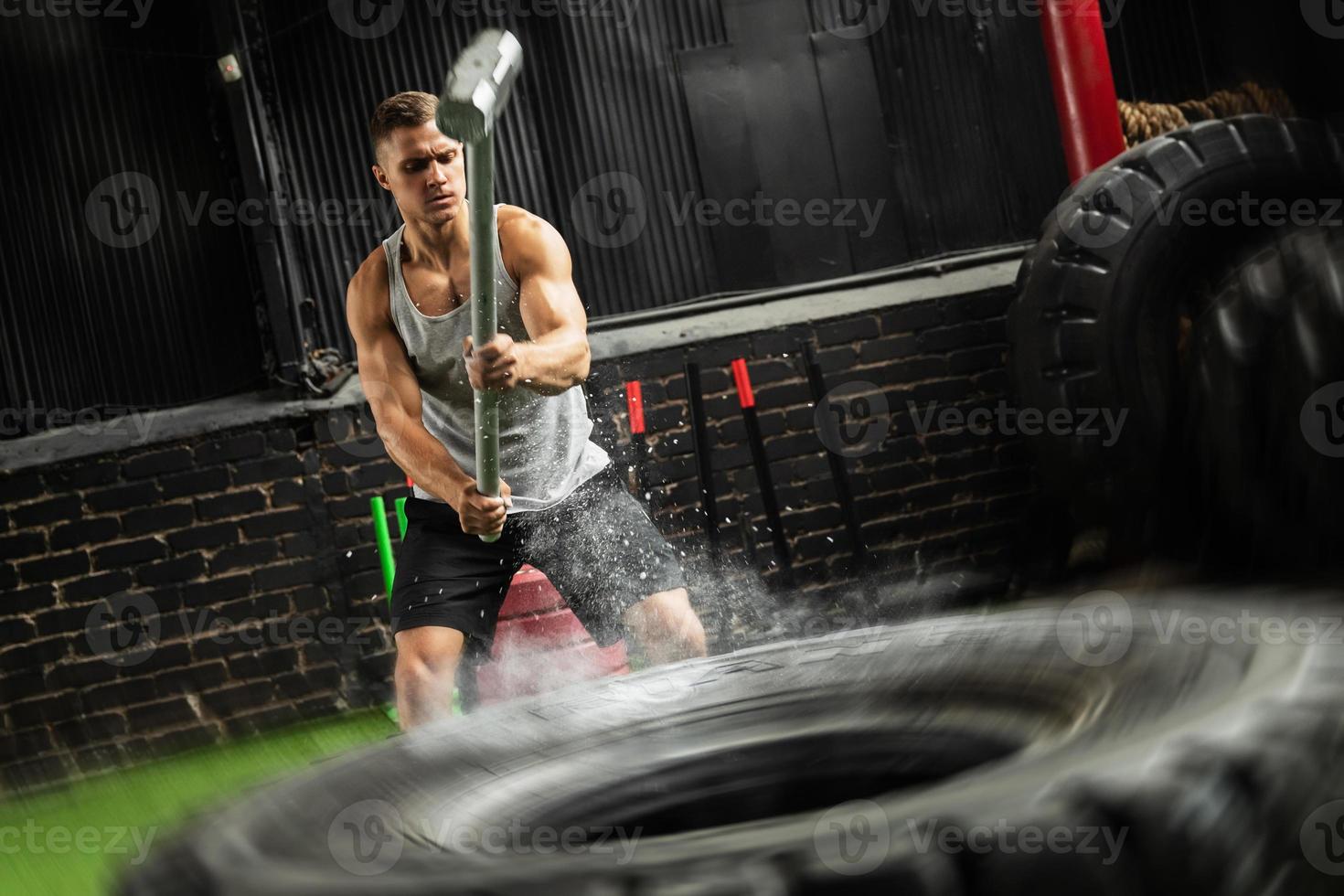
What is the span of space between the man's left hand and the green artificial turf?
2.76ft

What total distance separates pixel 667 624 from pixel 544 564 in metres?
0.29

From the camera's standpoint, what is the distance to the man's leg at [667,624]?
91.9 inches

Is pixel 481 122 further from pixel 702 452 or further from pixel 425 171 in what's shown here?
pixel 702 452
